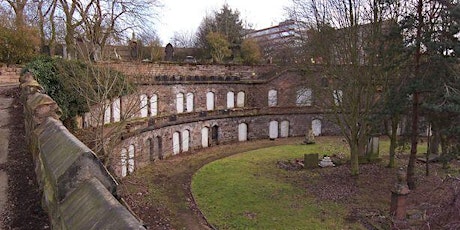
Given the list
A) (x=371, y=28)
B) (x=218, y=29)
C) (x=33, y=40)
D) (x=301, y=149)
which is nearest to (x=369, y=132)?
(x=371, y=28)

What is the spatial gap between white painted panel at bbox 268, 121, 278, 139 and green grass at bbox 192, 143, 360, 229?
9.53 meters

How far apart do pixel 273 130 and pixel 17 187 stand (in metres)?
29.2

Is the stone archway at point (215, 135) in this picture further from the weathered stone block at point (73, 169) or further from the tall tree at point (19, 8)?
the weathered stone block at point (73, 169)

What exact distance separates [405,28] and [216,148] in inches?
681

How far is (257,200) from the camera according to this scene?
1644 cm

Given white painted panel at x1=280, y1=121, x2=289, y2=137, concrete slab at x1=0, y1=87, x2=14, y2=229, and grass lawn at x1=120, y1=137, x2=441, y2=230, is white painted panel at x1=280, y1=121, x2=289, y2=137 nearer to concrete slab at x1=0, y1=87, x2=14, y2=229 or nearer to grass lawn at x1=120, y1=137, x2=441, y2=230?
grass lawn at x1=120, y1=137, x2=441, y2=230

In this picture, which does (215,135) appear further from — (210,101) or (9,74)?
(9,74)

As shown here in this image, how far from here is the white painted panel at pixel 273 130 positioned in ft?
109

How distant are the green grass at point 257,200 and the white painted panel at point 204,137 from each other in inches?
224

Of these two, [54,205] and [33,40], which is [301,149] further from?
[54,205]

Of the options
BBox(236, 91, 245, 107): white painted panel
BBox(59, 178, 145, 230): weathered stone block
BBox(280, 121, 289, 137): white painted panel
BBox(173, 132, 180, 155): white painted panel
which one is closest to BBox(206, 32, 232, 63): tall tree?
BBox(236, 91, 245, 107): white painted panel

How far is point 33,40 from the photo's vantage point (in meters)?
26.2

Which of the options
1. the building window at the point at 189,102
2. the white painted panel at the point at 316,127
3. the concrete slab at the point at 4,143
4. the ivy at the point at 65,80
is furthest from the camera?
the white painted panel at the point at 316,127

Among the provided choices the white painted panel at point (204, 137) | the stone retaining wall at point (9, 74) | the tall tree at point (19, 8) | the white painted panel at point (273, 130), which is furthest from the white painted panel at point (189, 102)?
the tall tree at point (19, 8)
